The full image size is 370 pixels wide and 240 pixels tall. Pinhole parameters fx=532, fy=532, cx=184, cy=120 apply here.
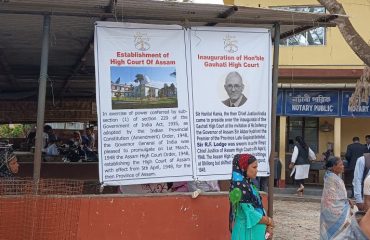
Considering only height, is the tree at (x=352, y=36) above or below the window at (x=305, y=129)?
above

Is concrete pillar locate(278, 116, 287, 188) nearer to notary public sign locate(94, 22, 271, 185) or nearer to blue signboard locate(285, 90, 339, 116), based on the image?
blue signboard locate(285, 90, 339, 116)

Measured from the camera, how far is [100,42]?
19.5 feet

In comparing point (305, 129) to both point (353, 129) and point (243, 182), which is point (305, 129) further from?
point (243, 182)

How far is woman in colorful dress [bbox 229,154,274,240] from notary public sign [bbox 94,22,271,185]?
1.01m

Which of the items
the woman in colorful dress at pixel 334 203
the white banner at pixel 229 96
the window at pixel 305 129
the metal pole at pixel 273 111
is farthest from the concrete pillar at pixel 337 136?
the white banner at pixel 229 96

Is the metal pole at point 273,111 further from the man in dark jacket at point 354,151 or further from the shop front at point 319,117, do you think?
the shop front at point 319,117

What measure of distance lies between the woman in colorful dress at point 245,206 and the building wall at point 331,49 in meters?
12.1

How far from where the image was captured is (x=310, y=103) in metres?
17.0

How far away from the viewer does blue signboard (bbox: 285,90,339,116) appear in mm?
16859

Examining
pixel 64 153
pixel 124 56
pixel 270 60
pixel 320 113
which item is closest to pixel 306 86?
pixel 320 113

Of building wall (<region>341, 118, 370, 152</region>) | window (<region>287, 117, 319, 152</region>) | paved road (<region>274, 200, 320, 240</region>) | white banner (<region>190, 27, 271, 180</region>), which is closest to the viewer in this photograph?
white banner (<region>190, 27, 271, 180</region>)

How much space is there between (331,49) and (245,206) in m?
12.5

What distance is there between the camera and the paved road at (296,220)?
31.0 feet

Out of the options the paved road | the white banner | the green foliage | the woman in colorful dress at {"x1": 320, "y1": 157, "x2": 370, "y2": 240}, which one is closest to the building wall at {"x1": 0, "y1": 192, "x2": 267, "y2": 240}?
the white banner
